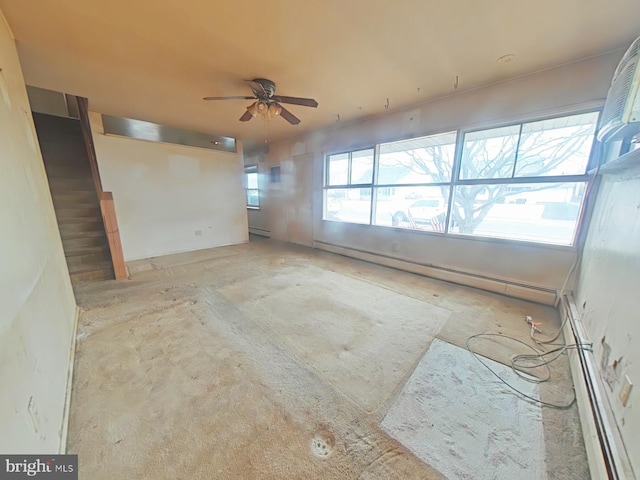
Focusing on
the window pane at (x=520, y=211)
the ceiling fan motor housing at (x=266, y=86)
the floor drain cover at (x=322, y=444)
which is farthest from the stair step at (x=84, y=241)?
the window pane at (x=520, y=211)

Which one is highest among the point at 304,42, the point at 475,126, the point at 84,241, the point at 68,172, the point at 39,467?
the point at 304,42

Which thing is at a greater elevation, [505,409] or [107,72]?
[107,72]

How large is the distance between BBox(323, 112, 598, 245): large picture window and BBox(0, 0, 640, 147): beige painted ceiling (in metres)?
0.68

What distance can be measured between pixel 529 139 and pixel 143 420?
4.33 m

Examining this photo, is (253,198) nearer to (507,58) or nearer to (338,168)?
(338,168)

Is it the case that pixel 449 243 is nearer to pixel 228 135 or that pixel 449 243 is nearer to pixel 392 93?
pixel 392 93

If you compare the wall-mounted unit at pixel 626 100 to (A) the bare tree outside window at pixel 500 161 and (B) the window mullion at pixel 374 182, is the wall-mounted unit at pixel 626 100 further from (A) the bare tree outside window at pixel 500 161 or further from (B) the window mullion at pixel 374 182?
(B) the window mullion at pixel 374 182

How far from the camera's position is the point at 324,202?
5.07m

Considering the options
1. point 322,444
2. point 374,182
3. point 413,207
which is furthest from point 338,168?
point 322,444

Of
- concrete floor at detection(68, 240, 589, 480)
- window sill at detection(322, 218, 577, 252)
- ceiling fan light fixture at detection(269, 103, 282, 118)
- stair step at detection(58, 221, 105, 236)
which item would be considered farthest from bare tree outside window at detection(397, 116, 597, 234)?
stair step at detection(58, 221, 105, 236)

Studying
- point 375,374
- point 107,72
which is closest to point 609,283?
point 375,374

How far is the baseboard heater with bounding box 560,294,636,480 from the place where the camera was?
0.96 meters

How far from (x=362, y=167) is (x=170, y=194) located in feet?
13.3

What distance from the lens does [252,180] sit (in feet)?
23.1
